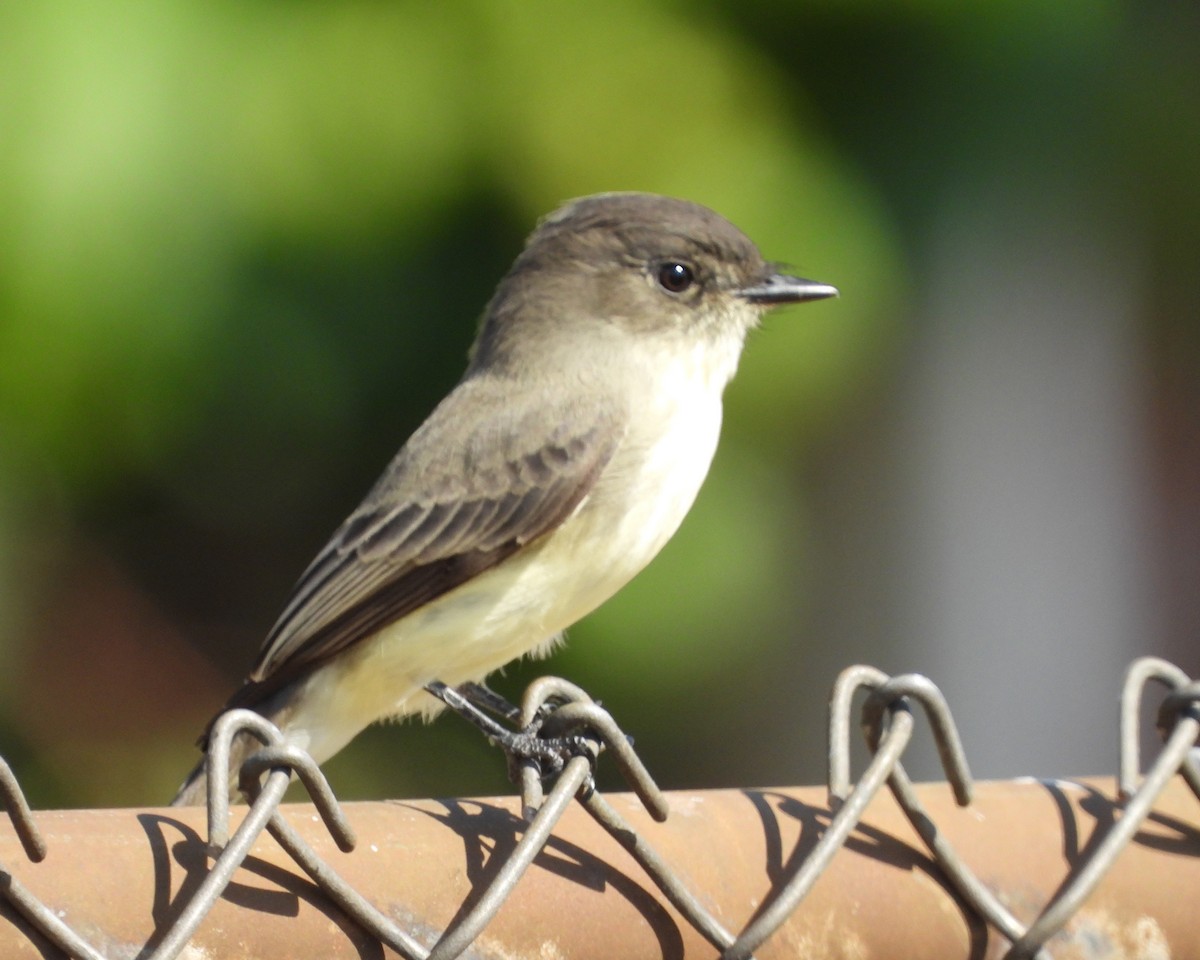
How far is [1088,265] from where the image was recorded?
4.57 m

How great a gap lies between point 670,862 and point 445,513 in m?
1.51

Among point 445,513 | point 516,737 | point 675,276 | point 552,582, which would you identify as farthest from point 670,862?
point 675,276

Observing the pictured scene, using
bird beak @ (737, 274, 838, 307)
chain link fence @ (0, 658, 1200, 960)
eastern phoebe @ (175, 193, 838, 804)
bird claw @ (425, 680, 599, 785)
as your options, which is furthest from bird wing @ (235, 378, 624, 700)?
chain link fence @ (0, 658, 1200, 960)

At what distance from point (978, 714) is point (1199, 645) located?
28.4 inches

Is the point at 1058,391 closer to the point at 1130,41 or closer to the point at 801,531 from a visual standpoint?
the point at 1130,41

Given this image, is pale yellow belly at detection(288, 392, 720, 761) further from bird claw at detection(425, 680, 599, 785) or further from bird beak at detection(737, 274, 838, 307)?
bird beak at detection(737, 274, 838, 307)

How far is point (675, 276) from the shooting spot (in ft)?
9.62

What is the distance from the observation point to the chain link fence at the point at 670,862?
1.04m

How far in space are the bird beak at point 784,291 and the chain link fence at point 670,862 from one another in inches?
52.5

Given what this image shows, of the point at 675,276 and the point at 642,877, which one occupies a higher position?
the point at 675,276

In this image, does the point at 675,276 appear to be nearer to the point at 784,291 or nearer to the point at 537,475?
the point at 784,291

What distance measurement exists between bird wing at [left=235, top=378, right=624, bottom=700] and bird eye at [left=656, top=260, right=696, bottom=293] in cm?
33

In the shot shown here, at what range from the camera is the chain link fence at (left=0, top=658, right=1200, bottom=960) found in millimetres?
1037

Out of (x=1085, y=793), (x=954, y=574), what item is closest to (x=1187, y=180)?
(x=954, y=574)
